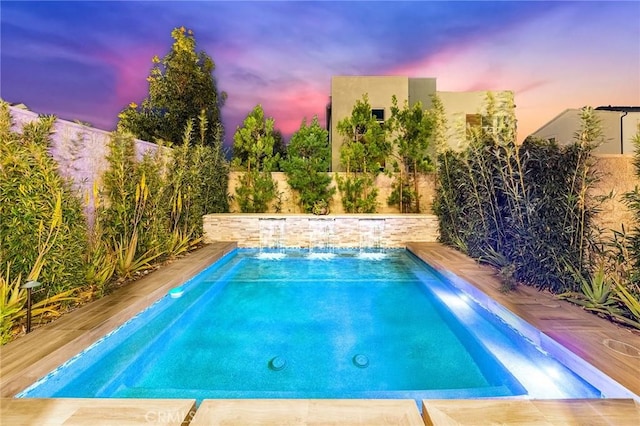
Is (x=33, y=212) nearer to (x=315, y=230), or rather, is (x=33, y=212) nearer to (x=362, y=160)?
(x=315, y=230)

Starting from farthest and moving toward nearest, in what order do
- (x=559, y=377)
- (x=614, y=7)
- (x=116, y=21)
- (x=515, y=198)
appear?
(x=116, y=21) < (x=614, y=7) < (x=515, y=198) < (x=559, y=377)

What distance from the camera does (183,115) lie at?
11172 millimetres

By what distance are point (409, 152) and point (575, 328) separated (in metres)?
7.65

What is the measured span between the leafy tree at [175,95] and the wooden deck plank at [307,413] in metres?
10.2

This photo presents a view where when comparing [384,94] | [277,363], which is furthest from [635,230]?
[384,94]

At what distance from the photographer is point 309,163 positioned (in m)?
9.84

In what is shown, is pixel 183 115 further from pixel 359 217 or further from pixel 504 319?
pixel 504 319

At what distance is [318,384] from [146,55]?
38.8 feet

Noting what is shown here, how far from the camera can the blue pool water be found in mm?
2383

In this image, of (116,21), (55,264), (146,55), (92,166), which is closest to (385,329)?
(55,264)

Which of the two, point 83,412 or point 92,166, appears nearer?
point 83,412

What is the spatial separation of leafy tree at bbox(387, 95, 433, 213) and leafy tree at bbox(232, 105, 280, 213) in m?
3.93

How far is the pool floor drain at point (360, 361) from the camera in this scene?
9.34 feet

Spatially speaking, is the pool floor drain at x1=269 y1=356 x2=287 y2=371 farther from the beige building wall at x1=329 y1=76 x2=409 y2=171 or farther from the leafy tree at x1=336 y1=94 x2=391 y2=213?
the beige building wall at x1=329 y1=76 x2=409 y2=171
